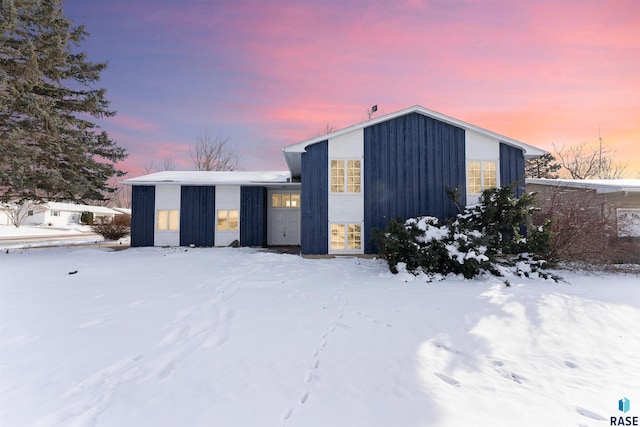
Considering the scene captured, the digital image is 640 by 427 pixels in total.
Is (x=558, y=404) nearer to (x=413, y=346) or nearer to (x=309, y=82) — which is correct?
(x=413, y=346)

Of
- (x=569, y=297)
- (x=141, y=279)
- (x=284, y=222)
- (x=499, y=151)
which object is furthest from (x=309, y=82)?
(x=569, y=297)

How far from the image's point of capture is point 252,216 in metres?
14.6

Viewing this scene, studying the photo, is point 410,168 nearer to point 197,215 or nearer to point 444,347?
point 444,347

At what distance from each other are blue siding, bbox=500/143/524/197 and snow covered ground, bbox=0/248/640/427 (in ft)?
17.3

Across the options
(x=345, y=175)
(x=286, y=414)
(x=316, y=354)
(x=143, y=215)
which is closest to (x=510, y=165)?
(x=345, y=175)

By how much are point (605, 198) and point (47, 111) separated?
2359 cm

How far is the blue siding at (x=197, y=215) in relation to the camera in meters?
14.3

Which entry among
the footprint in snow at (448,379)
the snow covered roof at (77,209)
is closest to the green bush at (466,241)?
the footprint in snow at (448,379)

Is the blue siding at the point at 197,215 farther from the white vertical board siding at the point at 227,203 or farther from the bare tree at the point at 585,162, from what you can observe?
the bare tree at the point at 585,162

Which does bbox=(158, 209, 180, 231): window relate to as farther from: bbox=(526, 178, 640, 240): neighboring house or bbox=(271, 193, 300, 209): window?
bbox=(526, 178, 640, 240): neighboring house

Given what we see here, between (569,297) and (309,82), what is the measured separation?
39.1 feet

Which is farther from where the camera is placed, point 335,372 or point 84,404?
point 335,372

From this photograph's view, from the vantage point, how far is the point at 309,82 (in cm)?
1304

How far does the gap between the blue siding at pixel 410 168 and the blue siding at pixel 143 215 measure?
10.7m
